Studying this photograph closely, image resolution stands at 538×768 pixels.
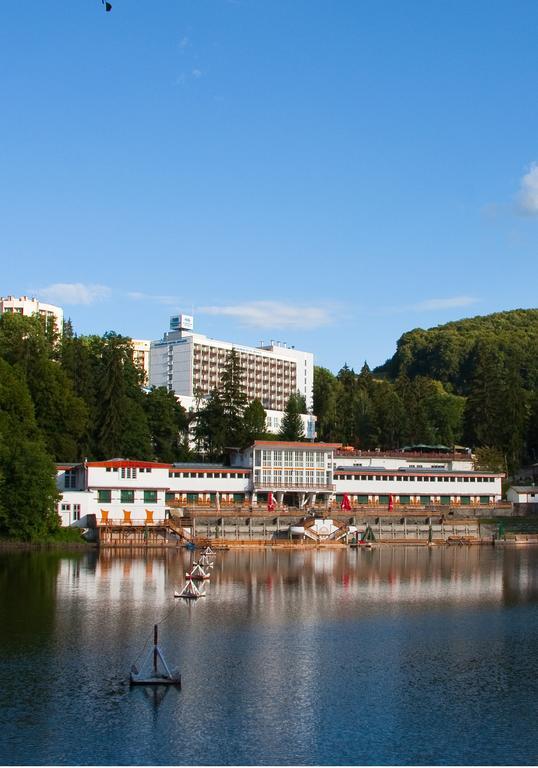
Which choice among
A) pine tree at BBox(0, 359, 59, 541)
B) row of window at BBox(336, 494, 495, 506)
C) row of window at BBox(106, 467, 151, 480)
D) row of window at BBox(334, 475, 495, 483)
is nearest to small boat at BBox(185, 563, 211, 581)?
pine tree at BBox(0, 359, 59, 541)

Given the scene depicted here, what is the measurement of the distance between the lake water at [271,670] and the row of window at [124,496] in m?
21.6

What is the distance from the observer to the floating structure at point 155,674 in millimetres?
33062

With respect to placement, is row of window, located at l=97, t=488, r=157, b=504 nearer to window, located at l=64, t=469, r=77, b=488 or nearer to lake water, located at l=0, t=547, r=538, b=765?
window, located at l=64, t=469, r=77, b=488

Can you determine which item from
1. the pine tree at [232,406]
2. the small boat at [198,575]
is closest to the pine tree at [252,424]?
the pine tree at [232,406]

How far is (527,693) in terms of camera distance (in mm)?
32969

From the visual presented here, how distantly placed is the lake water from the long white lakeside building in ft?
72.3

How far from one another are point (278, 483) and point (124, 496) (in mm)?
18673

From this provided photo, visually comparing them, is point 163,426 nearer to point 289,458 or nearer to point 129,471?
point 289,458

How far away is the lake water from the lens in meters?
26.9

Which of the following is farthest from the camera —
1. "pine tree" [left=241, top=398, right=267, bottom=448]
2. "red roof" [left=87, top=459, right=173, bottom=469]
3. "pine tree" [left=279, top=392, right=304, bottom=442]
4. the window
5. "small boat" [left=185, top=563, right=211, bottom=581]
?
"pine tree" [left=279, top=392, right=304, bottom=442]

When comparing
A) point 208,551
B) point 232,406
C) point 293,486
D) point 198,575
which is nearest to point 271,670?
point 198,575

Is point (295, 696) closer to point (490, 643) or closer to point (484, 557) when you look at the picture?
point (490, 643)

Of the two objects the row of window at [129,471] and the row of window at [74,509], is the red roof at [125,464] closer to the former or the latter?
the row of window at [129,471]

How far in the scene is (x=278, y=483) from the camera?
99.4 metres
